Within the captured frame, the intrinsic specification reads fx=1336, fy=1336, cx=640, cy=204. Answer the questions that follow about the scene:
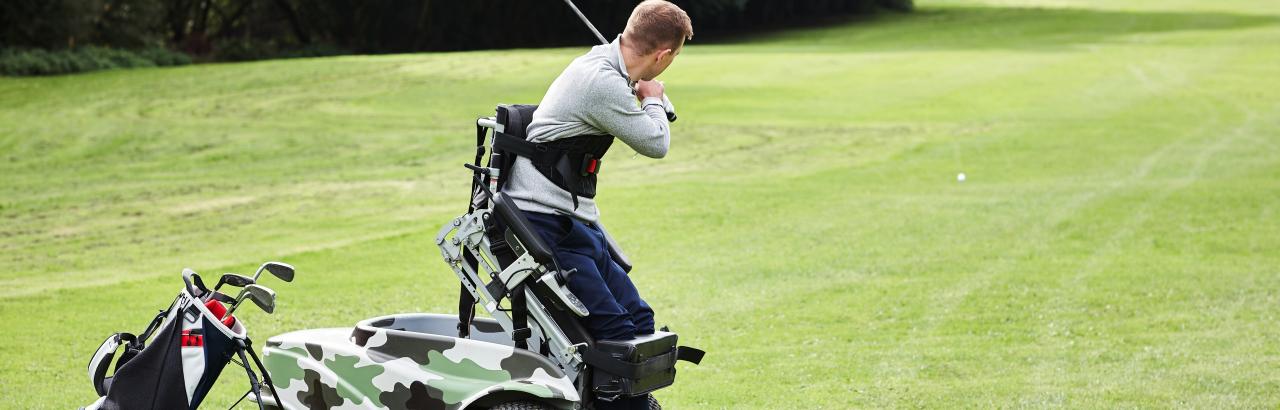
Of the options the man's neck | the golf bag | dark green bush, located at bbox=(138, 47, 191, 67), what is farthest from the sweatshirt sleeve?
dark green bush, located at bbox=(138, 47, 191, 67)

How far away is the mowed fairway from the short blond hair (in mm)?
2428

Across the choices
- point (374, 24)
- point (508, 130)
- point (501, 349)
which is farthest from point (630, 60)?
point (374, 24)

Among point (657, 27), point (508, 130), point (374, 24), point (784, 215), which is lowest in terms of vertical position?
point (374, 24)

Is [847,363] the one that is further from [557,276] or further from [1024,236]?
[1024,236]

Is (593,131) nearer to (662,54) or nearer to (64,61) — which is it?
(662,54)

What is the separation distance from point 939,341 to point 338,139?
1410cm

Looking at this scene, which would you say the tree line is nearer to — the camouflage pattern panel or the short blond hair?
the camouflage pattern panel

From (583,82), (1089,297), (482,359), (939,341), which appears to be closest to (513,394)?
(482,359)

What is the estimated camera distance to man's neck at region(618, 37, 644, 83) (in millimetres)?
4625

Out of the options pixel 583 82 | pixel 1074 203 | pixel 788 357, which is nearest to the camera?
pixel 583 82

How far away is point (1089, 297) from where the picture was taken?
31.3ft

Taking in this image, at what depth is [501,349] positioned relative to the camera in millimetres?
4734

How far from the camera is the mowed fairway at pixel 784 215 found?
25.0ft

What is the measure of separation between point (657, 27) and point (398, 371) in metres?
1.57
